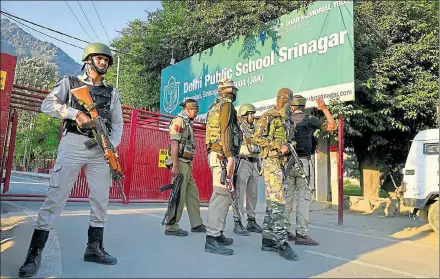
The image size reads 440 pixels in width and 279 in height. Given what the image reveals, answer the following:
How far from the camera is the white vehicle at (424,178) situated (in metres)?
6.70

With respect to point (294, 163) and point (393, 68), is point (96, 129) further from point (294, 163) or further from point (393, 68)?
point (393, 68)

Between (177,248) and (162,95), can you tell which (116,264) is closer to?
(177,248)

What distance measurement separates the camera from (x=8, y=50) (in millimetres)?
3008

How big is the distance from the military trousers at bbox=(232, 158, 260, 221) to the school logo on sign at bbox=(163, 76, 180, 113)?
1005 centimetres

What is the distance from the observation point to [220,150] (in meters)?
4.07

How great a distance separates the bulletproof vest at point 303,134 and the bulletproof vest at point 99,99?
8.23 feet

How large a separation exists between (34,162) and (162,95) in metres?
33.7

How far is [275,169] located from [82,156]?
198 cm

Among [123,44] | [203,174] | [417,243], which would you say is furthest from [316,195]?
[123,44]

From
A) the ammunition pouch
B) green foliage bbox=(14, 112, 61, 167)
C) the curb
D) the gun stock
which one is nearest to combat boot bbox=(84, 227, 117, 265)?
the curb

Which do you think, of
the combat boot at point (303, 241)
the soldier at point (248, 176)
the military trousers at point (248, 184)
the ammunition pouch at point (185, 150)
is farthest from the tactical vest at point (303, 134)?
the ammunition pouch at point (185, 150)

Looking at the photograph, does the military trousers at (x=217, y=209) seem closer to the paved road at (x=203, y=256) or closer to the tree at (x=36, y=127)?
the paved road at (x=203, y=256)

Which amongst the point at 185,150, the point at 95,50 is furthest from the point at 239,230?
the point at 95,50

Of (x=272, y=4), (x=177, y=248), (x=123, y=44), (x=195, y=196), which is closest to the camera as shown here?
(x=177, y=248)
